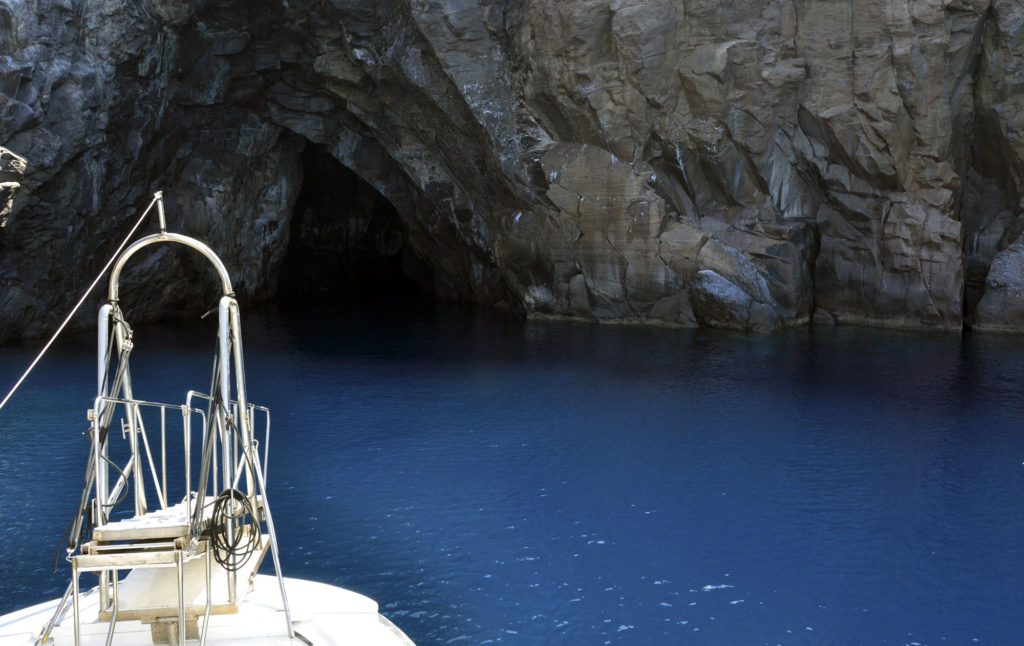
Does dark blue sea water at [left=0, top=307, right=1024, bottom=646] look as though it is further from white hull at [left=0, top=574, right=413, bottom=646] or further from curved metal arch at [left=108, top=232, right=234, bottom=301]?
Answer: curved metal arch at [left=108, top=232, right=234, bottom=301]

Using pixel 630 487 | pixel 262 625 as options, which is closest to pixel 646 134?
pixel 630 487

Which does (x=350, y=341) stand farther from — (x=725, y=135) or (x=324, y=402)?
(x=725, y=135)

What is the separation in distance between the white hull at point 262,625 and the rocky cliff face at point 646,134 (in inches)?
669

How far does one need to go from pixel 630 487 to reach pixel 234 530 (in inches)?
237

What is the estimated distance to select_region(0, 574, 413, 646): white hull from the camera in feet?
20.0

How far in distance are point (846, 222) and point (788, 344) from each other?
4998 mm

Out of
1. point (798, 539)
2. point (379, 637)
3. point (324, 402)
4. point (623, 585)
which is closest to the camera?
point (379, 637)

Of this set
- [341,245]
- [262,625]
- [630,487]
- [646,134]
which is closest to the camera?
[262,625]

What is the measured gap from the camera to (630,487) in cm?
1130

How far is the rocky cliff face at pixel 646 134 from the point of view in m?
22.2

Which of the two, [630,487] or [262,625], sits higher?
[262,625]

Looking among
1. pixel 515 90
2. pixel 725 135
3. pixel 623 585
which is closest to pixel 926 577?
pixel 623 585

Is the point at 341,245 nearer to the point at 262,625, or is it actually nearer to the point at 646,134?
the point at 646,134

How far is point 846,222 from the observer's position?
80.8 ft
